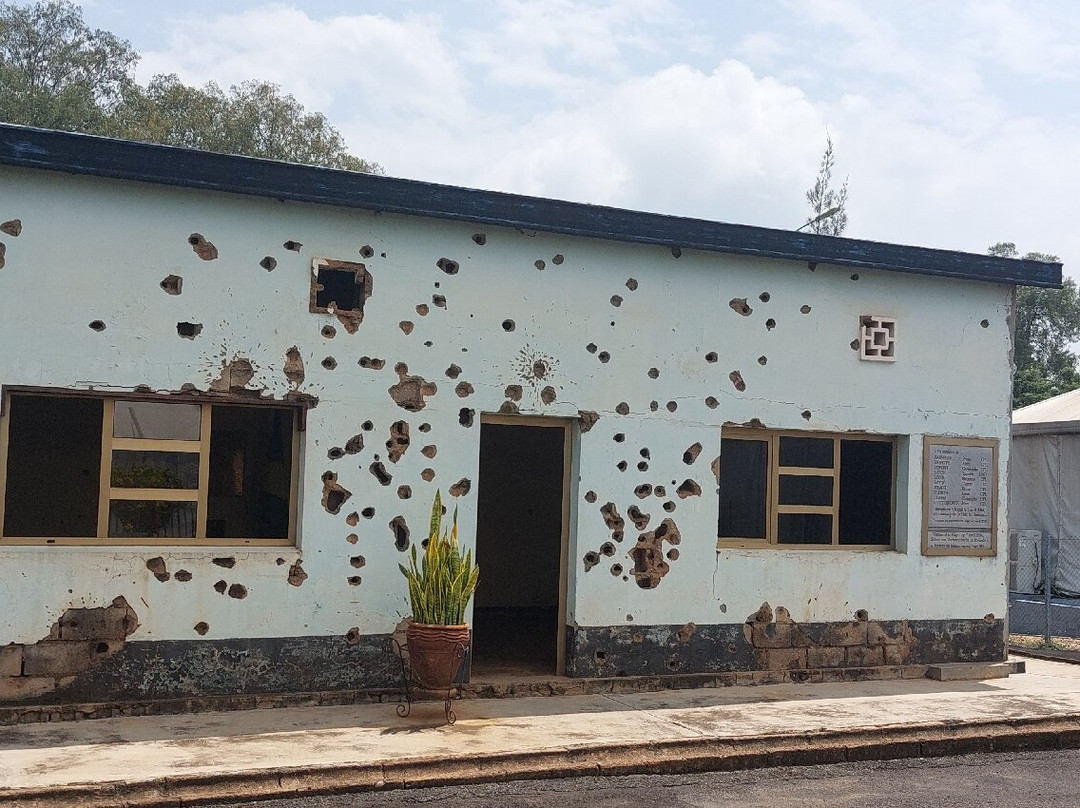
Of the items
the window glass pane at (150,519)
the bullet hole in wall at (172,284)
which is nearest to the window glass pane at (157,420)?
the window glass pane at (150,519)

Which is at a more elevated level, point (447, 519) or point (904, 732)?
point (447, 519)

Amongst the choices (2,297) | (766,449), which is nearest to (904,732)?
(766,449)

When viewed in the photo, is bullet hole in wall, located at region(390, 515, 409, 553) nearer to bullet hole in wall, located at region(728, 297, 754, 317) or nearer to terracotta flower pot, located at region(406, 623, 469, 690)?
terracotta flower pot, located at region(406, 623, 469, 690)

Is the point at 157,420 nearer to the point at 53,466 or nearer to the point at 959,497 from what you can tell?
the point at 53,466

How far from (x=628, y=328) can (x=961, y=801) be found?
458 centimetres

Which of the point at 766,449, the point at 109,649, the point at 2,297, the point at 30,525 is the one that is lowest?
the point at 109,649

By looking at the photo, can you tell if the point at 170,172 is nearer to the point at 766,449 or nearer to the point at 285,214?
the point at 285,214

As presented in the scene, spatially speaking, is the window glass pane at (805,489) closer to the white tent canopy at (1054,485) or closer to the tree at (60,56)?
the white tent canopy at (1054,485)

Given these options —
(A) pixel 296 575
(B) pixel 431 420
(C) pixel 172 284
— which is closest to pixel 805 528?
(B) pixel 431 420

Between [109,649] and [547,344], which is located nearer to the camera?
[109,649]

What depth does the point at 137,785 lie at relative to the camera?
650 centimetres

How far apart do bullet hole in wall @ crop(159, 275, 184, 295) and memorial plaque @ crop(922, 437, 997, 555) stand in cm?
684

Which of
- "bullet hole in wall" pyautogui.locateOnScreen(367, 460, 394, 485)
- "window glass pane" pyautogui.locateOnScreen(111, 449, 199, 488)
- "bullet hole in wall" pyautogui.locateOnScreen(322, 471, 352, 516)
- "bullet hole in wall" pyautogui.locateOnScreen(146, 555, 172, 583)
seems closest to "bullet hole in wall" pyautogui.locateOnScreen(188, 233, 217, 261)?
"window glass pane" pyautogui.locateOnScreen(111, 449, 199, 488)

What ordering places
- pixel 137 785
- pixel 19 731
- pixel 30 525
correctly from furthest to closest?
pixel 30 525 < pixel 19 731 < pixel 137 785
